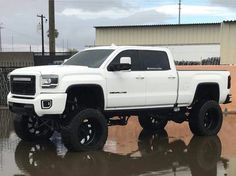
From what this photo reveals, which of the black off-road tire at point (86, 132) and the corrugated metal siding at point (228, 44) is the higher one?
the corrugated metal siding at point (228, 44)

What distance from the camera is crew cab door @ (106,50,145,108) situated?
9836mm

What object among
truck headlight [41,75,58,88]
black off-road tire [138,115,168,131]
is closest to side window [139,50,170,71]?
black off-road tire [138,115,168,131]

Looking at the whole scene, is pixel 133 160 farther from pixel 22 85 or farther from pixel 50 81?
pixel 22 85

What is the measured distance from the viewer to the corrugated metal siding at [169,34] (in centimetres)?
4160

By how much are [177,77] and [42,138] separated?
10.9 feet

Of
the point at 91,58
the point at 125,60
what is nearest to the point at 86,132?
the point at 91,58

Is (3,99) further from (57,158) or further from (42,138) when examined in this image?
(57,158)

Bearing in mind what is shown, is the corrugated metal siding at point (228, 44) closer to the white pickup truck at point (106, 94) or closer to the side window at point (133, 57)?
the white pickup truck at point (106, 94)

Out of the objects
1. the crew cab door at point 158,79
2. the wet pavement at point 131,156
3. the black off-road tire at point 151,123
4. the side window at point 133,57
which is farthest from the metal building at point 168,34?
the side window at point 133,57

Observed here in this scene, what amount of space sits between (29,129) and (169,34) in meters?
32.3

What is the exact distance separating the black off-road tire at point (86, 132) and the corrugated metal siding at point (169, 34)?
1292 inches

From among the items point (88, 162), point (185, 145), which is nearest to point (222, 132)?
point (185, 145)

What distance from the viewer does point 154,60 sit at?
10.9 metres

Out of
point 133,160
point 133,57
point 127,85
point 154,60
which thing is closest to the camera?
point 133,160
